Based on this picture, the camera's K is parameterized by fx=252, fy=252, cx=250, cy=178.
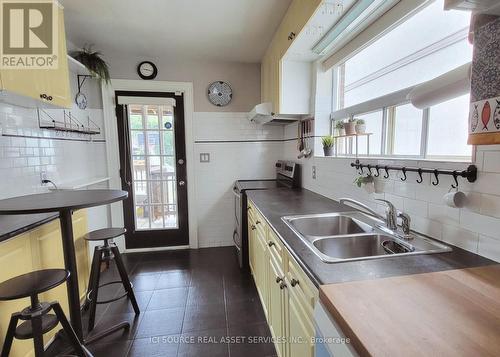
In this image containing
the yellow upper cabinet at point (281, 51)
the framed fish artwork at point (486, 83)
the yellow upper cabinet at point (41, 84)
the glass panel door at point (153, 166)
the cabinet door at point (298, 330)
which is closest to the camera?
the framed fish artwork at point (486, 83)

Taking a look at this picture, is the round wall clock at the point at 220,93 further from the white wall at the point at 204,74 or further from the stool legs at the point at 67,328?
the stool legs at the point at 67,328

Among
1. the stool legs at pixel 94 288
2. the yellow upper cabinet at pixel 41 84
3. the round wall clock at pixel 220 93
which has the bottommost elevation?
the stool legs at pixel 94 288

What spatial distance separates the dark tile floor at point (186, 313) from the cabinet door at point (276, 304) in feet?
0.72

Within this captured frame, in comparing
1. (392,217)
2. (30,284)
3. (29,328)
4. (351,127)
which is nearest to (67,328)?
(29,328)

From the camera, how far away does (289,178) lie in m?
2.79

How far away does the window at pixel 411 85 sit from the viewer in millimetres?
1160

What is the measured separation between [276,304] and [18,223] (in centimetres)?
149

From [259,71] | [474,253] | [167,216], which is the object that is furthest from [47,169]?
[474,253]

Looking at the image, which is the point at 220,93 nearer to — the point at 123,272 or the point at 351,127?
the point at 351,127

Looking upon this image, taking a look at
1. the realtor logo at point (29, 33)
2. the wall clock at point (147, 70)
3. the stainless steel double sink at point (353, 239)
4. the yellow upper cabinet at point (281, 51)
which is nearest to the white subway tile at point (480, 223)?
the stainless steel double sink at point (353, 239)

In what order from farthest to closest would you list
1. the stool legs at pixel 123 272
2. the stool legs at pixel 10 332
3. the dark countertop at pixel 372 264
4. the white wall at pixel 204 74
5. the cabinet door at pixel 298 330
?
the white wall at pixel 204 74
the stool legs at pixel 123 272
the stool legs at pixel 10 332
the cabinet door at pixel 298 330
the dark countertop at pixel 372 264

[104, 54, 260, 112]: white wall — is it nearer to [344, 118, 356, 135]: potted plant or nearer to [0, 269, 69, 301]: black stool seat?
[344, 118, 356, 135]: potted plant

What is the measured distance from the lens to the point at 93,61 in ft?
8.49

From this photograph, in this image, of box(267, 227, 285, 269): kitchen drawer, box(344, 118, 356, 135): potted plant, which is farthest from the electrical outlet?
box(344, 118, 356, 135): potted plant
